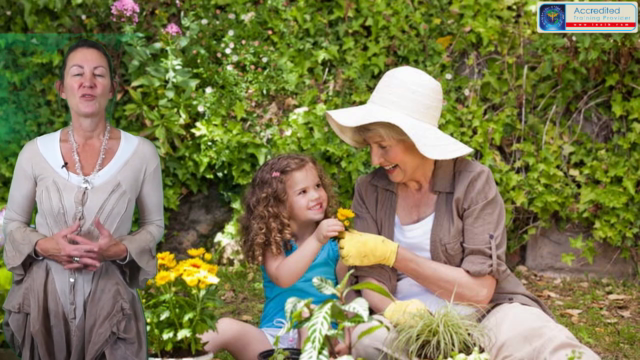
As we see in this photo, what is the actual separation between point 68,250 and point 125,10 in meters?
2.76

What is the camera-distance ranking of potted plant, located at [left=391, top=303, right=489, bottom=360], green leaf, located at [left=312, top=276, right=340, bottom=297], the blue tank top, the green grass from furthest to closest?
the green grass < the blue tank top < potted plant, located at [left=391, top=303, right=489, bottom=360] < green leaf, located at [left=312, top=276, right=340, bottom=297]

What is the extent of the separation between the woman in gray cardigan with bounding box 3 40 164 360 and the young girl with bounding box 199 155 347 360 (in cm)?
52

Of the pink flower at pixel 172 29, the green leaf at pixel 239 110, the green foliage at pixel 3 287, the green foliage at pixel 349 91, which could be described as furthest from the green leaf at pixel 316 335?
the pink flower at pixel 172 29

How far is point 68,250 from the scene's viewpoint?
244 cm

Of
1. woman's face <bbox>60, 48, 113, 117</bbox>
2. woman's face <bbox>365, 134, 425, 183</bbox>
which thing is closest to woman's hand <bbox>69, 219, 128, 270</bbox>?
woman's face <bbox>60, 48, 113, 117</bbox>

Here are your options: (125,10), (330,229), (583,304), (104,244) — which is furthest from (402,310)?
(125,10)

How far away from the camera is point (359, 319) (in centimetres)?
206

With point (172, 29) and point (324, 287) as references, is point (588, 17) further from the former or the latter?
point (324, 287)

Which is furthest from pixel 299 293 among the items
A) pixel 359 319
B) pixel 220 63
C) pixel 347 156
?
pixel 220 63

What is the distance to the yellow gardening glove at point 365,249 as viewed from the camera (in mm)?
2762

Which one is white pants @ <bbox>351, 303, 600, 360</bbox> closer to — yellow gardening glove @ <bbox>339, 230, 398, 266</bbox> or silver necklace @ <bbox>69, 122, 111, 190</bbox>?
yellow gardening glove @ <bbox>339, 230, 398, 266</bbox>

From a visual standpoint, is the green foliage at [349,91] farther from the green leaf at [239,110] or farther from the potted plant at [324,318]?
the potted plant at [324,318]

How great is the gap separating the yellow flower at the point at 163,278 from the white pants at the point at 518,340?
2.25 feet

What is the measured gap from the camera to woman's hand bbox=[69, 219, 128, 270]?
2.45 metres
